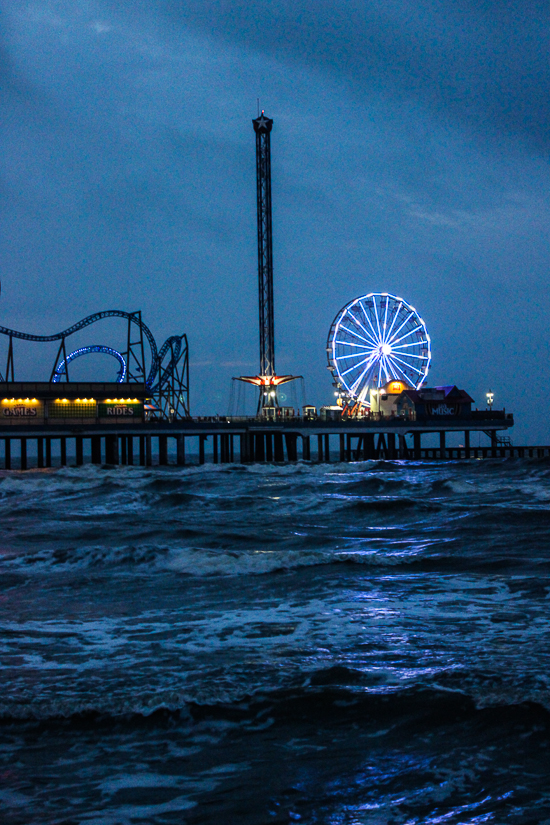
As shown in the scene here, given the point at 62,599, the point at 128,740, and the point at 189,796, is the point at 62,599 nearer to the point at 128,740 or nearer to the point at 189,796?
the point at 128,740

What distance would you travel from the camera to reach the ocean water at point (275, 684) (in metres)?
5.41

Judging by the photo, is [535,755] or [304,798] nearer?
[304,798]

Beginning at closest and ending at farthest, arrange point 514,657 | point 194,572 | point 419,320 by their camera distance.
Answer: point 514,657
point 194,572
point 419,320

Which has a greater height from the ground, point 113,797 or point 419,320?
point 419,320

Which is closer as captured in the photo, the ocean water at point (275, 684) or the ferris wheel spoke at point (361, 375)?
the ocean water at point (275, 684)

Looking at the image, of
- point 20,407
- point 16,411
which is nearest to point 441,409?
point 20,407

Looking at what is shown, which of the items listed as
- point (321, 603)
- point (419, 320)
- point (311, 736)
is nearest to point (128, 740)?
point (311, 736)

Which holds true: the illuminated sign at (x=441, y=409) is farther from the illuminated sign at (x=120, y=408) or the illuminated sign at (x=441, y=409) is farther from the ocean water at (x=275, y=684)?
the ocean water at (x=275, y=684)

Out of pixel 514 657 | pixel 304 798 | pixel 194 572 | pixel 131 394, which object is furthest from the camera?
pixel 131 394

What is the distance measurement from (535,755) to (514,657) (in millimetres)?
→ 2288

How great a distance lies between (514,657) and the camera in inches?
323

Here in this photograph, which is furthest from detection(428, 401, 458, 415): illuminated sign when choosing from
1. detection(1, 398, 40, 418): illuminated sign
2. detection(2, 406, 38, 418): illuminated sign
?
detection(2, 406, 38, 418): illuminated sign

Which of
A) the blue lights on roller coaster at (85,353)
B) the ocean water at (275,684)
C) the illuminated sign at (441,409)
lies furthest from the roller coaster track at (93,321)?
the ocean water at (275,684)

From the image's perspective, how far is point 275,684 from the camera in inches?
295
